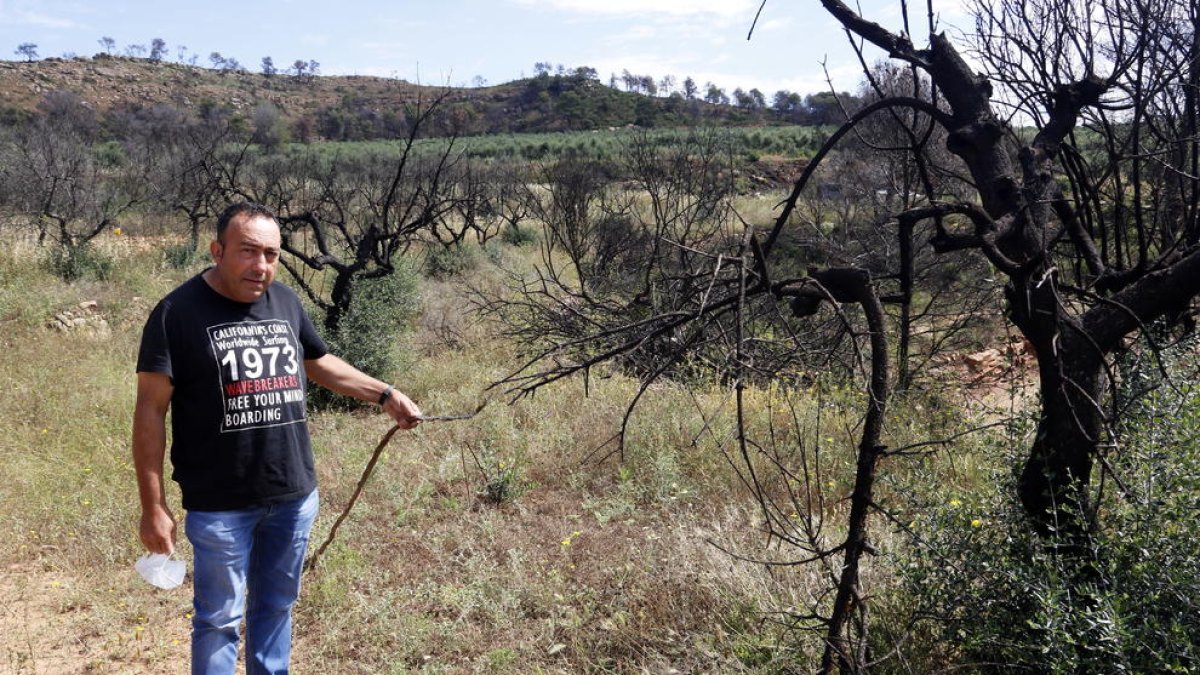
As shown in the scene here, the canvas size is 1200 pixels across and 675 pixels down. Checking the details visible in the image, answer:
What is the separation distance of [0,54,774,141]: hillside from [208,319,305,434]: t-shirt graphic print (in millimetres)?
47630

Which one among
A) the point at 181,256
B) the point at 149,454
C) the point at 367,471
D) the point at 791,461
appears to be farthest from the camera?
the point at 181,256

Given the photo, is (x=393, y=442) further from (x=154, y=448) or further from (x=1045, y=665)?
(x=1045, y=665)

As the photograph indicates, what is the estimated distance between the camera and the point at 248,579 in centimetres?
297

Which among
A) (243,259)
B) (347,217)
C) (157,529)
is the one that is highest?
(347,217)

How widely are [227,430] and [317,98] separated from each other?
234ft

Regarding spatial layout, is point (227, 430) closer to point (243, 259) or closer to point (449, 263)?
point (243, 259)

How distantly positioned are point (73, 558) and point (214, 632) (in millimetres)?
2540

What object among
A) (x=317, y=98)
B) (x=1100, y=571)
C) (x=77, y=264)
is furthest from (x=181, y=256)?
(x=317, y=98)

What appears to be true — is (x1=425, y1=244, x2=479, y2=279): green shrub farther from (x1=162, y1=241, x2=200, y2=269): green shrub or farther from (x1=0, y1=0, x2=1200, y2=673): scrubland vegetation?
(x1=0, y1=0, x2=1200, y2=673): scrubland vegetation

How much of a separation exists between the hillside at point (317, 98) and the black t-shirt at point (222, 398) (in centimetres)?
4771

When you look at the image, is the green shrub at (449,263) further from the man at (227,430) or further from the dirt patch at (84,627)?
the man at (227,430)

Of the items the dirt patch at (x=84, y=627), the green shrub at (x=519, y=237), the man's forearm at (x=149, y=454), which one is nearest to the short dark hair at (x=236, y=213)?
the man's forearm at (x=149, y=454)

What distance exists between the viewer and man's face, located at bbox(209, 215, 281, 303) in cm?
272

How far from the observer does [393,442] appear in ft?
21.1
